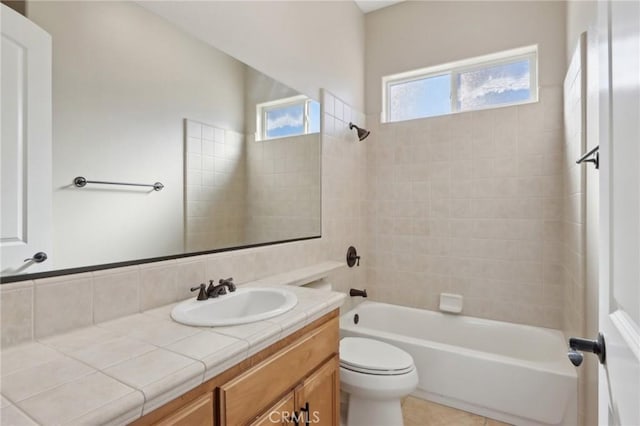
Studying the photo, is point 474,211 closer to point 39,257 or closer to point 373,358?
point 373,358

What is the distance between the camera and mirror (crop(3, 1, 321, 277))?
101cm

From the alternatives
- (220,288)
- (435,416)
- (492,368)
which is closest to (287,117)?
(220,288)

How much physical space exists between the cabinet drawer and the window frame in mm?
1105

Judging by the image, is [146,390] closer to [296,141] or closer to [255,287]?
[255,287]

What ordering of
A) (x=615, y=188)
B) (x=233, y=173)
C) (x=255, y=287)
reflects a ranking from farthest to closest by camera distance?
(x=233, y=173)
(x=255, y=287)
(x=615, y=188)

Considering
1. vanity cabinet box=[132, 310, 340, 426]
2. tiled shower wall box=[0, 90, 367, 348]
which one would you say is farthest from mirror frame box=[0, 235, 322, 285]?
vanity cabinet box=[132, 310, 340, 426]

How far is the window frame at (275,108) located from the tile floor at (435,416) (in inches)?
74.3

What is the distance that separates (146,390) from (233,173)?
117 cm

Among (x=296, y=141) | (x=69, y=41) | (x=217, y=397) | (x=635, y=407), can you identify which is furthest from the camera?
(x=296, y=141)

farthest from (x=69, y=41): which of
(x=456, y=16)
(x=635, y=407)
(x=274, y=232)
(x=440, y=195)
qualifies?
(x=456, y=16)

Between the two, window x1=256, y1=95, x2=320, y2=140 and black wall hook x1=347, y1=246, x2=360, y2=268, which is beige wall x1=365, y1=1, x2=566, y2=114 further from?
black wall hook x1=347, y1=246, x2=360, y2=268

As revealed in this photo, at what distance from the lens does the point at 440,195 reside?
2.70 metres

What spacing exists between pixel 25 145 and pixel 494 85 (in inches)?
115

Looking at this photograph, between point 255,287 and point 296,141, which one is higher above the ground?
point 296,141
